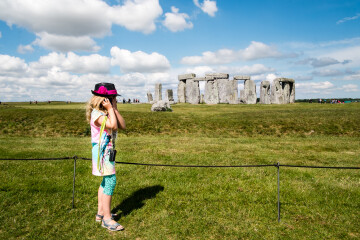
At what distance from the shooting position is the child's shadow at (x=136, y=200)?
17.4ft

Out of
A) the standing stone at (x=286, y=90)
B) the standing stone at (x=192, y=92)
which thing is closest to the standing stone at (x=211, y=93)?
the standing stone at (x=192, y=92)

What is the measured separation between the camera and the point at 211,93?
36.1 metres

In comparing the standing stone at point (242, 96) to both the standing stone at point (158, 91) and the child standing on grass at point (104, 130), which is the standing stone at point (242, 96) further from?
the child standing on grass at point (104, 130)

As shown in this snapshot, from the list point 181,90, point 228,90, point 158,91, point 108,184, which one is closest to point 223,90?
point 228,90

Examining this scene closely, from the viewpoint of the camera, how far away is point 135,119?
17.5 m

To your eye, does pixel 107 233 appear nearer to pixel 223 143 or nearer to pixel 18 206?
pixel 18 206

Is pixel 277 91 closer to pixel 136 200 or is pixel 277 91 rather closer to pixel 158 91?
pixel 158 91

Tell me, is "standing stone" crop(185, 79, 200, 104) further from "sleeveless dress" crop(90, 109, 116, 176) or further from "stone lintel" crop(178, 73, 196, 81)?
"sleeveless dress" crop(90, 109, 116, 176)

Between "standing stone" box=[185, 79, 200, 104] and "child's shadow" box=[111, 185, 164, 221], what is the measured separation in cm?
3143

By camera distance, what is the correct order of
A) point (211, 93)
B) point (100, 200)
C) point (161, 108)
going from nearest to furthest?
point (100, 200), point (161, 108), point (211, 93)

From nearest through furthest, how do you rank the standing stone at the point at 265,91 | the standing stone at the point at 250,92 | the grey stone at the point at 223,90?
the grey stone at the point at 223,90 < the standing stone at the point at 250,92 < the standing stone at the point at 265,91

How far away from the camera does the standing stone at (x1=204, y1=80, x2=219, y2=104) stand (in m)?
35.9

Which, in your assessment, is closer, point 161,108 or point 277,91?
point 161,108

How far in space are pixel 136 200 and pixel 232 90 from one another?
111 ft
